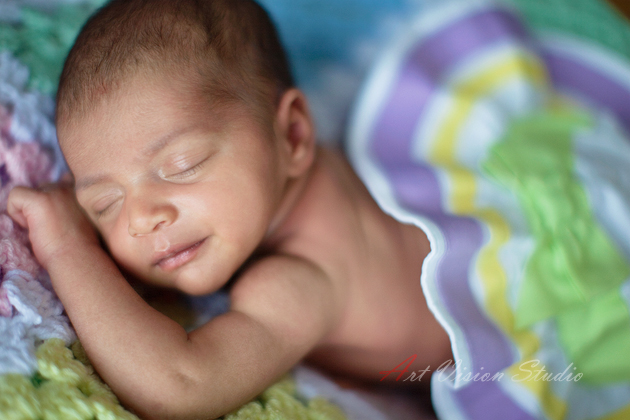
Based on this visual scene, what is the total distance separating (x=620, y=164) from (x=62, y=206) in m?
1.19

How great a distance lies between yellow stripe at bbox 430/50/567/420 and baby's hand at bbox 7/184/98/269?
735mm

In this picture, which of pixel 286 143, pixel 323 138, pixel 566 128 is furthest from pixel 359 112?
pixel 566 128

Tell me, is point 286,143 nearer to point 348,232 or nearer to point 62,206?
point 348,232

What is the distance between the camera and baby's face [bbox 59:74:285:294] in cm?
86

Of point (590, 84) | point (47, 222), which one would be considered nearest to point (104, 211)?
point (47, 222)

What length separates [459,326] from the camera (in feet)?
3.19

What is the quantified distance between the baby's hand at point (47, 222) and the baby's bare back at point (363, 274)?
370 mm

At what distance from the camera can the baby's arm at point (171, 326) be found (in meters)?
0.77

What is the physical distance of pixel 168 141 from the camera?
0.87 metres

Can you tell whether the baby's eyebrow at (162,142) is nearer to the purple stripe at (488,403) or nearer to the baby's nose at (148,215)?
the baby's nose at (148,215)

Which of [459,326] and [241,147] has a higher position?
[241,147]

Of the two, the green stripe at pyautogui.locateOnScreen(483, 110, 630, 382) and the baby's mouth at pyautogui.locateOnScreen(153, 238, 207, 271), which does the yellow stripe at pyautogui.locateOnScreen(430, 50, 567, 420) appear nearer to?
the green stripe at pyautogui.locateOnScreen(483, 110, 630, 382)

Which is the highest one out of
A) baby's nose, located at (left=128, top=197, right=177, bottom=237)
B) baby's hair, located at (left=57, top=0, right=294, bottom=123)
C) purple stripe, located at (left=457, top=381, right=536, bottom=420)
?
baby's hair, located at (left=57, top=0, right=294, bottom=123)

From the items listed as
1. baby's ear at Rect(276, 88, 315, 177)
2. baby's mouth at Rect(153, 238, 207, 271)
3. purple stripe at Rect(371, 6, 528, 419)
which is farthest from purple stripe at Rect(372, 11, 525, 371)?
baby's mouth at Rect(153, 238, 207, 271)
